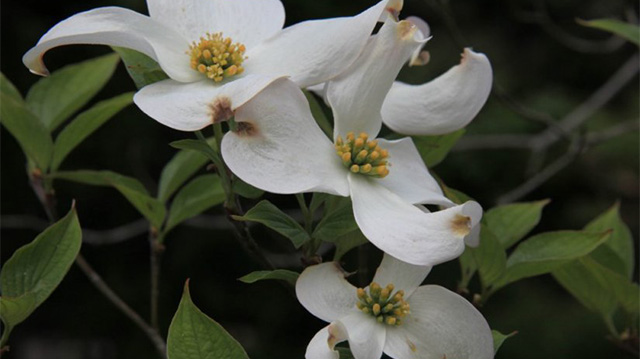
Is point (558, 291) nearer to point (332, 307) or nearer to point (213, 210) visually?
point (213, 210)

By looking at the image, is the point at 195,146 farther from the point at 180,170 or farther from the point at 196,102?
the point at 180,170

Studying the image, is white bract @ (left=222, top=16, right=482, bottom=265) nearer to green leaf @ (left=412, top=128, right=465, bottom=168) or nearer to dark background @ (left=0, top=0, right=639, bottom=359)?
green leaf @ (left=412, top=128, right=465, bottom=168)

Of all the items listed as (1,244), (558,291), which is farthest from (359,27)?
(558,291)

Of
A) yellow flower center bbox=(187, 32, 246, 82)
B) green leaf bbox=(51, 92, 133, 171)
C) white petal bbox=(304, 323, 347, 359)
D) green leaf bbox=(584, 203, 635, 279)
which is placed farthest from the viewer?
green leaf bbox=(584, 203, 635, 279)

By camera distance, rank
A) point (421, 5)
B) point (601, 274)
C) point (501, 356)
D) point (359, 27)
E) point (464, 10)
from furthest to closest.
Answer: point (464, 10) < point (421, 5) < point (501, 356) < point (601, 274) < point (359, 27)


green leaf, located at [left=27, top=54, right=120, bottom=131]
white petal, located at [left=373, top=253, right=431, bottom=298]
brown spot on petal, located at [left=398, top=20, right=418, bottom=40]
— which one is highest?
brown spot on petal, located at [left=398, top=20, right=418, bottom=40]

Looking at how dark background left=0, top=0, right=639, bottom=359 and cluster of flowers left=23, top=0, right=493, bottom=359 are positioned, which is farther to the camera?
dark background left=0, top=0, right=639, bottom=359

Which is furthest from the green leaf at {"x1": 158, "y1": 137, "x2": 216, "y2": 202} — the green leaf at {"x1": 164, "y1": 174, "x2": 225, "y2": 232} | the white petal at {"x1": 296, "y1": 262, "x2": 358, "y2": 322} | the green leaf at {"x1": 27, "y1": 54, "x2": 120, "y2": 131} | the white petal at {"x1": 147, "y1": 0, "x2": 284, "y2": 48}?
the white petal at {"x1": 296, "y1": 262, "x2": 358, "y2": 322}
